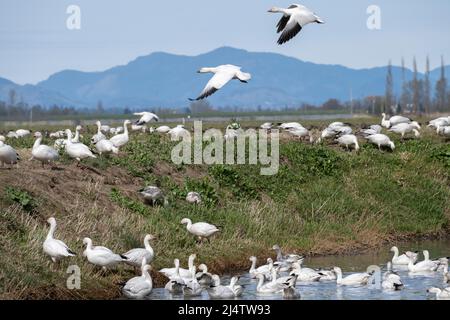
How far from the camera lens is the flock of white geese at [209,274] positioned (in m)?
15.3

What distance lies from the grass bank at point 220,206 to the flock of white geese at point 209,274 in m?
0.29

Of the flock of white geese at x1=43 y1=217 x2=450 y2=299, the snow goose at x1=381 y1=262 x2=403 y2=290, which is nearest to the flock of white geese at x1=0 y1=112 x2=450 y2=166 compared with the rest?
the flock of white geese at x1=43 y1=217 x2=450 y2=299

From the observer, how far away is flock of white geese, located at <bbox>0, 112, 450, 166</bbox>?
19953mm

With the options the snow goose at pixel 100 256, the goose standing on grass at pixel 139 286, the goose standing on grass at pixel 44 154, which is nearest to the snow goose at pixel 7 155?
the goose standing on grass at pixel 44 154

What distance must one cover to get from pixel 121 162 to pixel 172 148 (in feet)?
7.91

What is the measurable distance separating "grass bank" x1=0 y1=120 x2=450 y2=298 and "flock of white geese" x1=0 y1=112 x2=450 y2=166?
299 millimetres

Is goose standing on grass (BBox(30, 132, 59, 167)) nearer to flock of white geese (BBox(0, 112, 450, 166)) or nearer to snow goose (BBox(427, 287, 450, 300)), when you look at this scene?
flock of white geese (BBox(0, 112, 450, 166))

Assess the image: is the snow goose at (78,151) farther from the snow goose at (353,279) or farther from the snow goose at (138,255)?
the snow goose at (353,279)

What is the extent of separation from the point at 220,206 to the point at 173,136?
20.2ft

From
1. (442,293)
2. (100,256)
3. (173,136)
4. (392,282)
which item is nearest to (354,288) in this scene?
(392,282)

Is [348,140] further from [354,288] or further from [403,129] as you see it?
[354,288]

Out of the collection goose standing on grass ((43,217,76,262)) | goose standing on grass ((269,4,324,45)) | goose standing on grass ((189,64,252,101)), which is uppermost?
goose standing on grass ((269,4,324,45))

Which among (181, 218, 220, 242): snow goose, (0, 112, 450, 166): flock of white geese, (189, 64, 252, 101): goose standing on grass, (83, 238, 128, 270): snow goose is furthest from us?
(0, 112, 450, 166): flock of white geese

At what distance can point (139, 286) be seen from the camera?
15.2m
